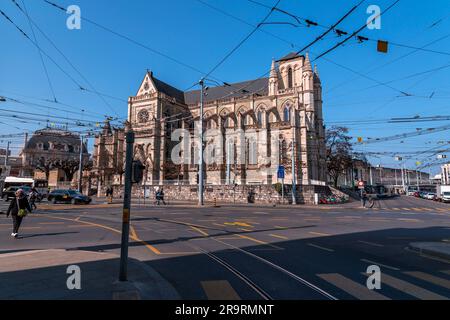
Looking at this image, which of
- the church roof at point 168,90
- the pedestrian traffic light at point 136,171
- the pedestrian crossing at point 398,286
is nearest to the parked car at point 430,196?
the church roof at point 168,90

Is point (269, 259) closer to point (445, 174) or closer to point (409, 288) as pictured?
point (409, 288)

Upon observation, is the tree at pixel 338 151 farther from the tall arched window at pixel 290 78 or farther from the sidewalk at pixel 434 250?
the sidewalk at pixel 434 250

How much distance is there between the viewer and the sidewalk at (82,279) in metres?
4.43

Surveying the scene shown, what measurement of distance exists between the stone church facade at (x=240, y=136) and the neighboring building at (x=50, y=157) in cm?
888

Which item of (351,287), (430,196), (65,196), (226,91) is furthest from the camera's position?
(226,91)

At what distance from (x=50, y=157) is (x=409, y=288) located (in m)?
83.0

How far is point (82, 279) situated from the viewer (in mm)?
5223

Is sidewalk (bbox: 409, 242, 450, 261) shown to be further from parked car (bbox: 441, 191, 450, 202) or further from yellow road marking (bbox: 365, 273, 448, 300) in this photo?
parked car (bbox: 441, 191, 450, 202)

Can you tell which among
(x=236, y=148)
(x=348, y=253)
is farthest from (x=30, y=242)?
(x=236, y=148)

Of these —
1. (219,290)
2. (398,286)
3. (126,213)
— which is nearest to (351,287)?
(398,286)
